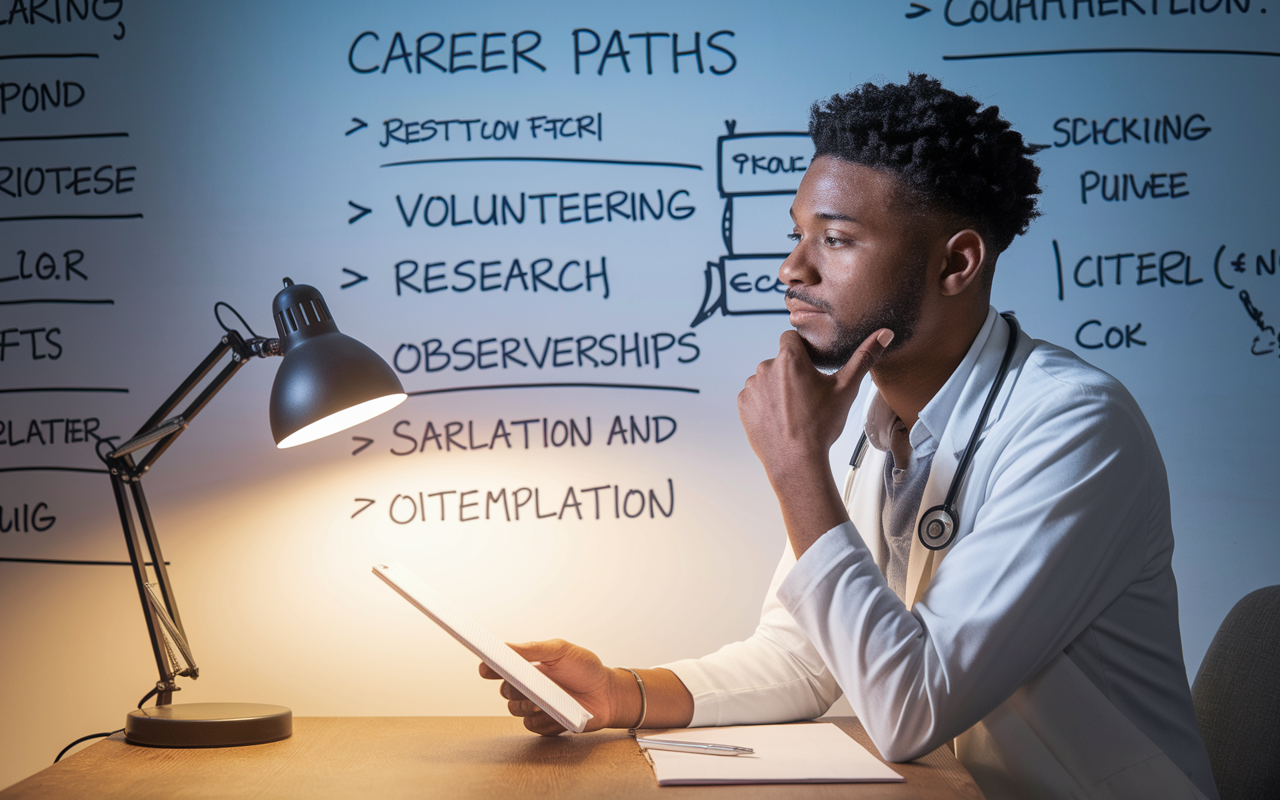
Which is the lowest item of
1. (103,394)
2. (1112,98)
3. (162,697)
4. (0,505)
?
Answer: (162,697)

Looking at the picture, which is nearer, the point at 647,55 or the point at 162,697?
the point at 162,697

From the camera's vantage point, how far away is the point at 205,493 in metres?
1.59

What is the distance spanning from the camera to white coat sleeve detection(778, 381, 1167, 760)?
35.6 inches

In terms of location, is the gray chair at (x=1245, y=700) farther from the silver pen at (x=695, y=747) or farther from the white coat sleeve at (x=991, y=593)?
the silver pen at (x=695, y=747)

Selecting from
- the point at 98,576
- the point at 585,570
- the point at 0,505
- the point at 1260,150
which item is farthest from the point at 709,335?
the point at 0,505

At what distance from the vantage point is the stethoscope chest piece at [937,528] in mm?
1052

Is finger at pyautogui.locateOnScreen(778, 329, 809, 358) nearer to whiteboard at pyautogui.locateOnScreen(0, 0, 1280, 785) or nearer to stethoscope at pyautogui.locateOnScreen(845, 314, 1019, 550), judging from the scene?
stethoscope at pyautogui.locateOnScreen(845, 314, 1019, 550)

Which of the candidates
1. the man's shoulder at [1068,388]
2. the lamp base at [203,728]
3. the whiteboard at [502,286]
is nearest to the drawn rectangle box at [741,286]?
the whiteboard at [502,286]

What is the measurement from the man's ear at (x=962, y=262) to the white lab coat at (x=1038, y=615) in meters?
0.14

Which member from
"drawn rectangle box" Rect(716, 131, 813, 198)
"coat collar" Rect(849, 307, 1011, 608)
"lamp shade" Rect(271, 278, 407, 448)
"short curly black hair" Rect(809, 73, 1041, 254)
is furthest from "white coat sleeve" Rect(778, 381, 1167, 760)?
"drawn rectangle box" Rect(716, 131, 813, 198)

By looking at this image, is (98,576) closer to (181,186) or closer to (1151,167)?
(181,186)

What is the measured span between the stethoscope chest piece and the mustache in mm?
295

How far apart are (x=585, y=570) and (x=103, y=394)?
0.93 metres

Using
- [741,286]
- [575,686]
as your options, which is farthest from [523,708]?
[741,286]
